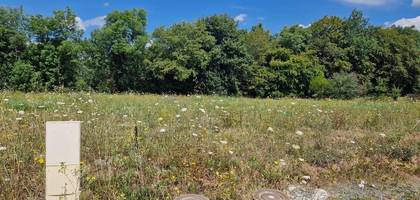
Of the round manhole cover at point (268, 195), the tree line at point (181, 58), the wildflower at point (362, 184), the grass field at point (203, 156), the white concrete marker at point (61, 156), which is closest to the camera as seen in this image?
the white concrete marker at point (61, 156)

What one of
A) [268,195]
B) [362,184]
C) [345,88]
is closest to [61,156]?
[268,195]

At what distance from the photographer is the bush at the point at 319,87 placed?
33.6 meters

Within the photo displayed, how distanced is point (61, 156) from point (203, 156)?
2.48m

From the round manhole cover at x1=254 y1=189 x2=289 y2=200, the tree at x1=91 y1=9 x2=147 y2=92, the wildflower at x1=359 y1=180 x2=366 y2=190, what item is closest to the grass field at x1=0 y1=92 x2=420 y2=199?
the wildflower at x1=359 y1=180 x2=366 y2=190

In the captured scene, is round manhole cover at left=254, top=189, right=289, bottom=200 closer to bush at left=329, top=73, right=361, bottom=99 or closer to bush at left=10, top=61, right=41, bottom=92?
bush at left=329, top=73, right=361, bottom=99

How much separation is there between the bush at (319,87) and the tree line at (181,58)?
0.31 ft

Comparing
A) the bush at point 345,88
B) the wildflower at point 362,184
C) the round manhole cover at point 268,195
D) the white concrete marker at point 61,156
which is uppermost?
the bush at point 345,88

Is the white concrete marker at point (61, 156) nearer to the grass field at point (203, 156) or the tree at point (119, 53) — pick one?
the grass field at point (203, 156)

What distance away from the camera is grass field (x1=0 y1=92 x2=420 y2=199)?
4.06 metres

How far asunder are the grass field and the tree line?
77.6 feet

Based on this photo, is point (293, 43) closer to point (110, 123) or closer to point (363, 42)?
point (363, 42)

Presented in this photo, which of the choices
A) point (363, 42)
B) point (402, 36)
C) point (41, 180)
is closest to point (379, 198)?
point (41, 180)

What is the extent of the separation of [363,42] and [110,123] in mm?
41693

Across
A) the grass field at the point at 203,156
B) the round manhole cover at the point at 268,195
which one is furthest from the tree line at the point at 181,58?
the round manhole cover at the point at 268,195
